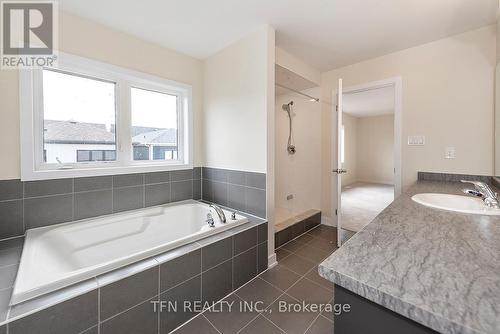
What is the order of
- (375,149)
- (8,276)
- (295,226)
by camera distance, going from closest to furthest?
(8,276) < (295,226) < (375,149)

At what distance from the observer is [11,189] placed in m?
1.56

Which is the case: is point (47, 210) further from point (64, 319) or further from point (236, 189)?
point (236, 189)

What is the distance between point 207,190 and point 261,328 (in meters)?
1.66

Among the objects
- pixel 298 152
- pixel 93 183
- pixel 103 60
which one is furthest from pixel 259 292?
pixel 103 60

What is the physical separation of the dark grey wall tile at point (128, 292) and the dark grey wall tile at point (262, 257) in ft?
3.02

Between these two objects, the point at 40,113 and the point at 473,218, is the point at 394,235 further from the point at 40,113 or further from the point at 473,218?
the point at 40,113

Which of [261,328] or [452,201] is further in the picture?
[452,201]

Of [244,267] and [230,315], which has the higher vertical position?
[244,267]

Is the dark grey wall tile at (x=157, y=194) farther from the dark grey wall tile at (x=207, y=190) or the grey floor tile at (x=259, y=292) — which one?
the grey floor tile at (x=259, y=292)

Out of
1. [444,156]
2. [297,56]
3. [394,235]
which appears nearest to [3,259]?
[394,235]

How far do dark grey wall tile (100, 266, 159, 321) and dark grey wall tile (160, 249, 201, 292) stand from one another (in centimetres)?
5

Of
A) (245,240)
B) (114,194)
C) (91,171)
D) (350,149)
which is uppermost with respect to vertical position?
(350,149)

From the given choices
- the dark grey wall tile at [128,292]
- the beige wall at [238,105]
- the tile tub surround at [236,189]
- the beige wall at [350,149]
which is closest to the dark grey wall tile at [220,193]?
the tile tub surround at [236,189]

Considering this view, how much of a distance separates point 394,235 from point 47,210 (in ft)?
7.91
